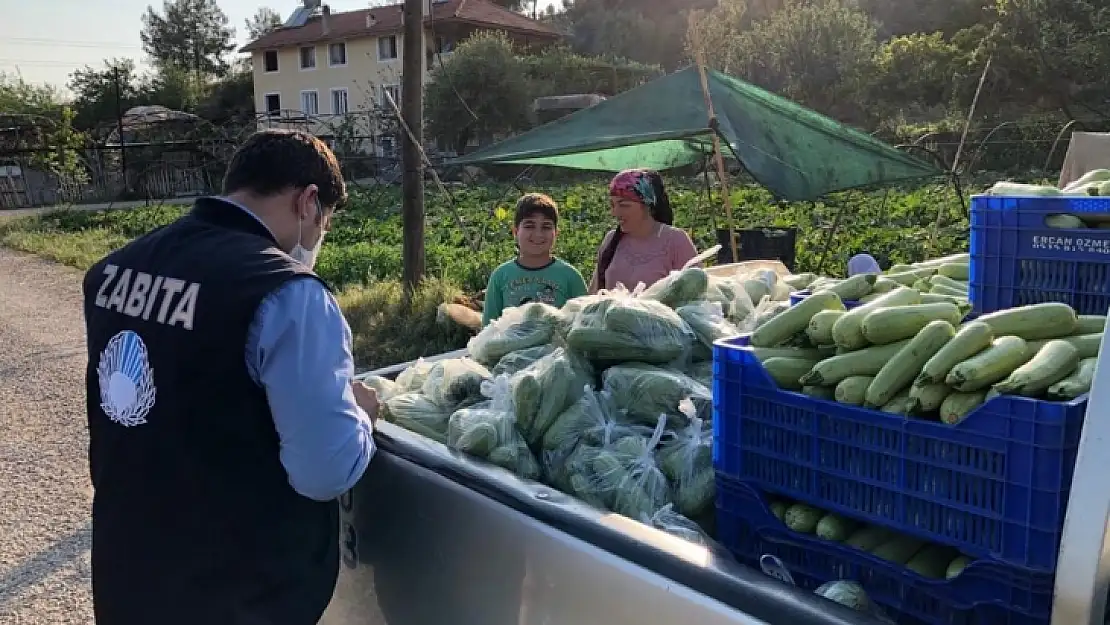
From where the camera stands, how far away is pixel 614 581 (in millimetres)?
1794

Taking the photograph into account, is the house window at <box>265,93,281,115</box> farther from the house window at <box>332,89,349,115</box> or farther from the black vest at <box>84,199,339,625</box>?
the black vest at <box>84,199,339,625</box>

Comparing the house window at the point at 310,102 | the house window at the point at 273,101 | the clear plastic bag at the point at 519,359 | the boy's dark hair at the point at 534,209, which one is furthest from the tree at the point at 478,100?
the clear plastic bag at the point at 519,359

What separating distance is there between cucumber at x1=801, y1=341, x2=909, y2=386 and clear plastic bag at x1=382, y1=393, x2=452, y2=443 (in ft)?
4.06

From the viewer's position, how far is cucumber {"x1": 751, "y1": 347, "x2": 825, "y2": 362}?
2.02 metres

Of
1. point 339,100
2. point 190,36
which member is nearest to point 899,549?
point 339,100

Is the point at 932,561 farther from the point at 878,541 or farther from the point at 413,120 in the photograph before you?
the point at 413,120

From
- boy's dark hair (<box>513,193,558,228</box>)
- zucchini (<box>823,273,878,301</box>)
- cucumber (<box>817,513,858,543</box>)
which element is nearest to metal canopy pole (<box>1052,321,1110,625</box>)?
cucumber (<box>817,513,858,543</box>)

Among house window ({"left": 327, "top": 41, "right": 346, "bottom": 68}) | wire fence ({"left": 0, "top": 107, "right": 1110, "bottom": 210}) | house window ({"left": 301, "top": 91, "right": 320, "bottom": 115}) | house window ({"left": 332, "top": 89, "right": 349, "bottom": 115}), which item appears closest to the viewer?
wire fence ({"left": 0, "top": 107, "right": 1110, "bottom": 210})

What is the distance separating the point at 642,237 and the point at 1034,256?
3.38m

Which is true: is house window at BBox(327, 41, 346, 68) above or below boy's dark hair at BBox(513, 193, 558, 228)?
above

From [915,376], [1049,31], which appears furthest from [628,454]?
[1049,31]

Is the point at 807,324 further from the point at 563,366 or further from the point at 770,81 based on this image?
the point at 770,81

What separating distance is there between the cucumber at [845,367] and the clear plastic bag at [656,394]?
639mm

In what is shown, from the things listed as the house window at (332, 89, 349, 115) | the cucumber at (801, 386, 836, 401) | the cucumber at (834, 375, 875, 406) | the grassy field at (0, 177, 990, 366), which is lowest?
the grassy field at (0, 177, 990, 366)
